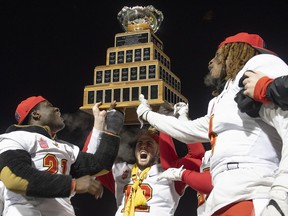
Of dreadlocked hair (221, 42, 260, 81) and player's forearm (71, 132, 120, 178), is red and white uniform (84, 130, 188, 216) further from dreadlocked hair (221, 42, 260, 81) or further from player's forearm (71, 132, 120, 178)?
dreadlocked hair (221, 42, 260, 81)

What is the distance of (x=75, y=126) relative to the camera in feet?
13.0

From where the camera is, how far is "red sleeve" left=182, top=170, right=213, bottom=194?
75.9 inches

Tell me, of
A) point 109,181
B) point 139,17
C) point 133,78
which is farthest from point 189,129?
point 139,17

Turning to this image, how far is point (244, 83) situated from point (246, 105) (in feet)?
0.20

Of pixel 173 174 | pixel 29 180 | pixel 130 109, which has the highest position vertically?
pixel 130 109

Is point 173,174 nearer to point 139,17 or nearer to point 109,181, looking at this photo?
point 109,181

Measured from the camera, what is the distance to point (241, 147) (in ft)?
3.61

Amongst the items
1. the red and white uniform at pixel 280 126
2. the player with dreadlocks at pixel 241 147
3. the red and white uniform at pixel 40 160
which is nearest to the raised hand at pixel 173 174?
the red and white uniform at pixel 40 160

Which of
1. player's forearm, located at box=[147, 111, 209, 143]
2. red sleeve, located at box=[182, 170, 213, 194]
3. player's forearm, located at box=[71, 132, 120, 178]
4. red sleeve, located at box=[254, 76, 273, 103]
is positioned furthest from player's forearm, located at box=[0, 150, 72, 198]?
red sleeve, located at box=[254, 76, 273, 103]

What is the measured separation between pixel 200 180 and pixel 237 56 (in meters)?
0.87

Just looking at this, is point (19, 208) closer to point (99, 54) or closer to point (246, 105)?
point (246, 105)

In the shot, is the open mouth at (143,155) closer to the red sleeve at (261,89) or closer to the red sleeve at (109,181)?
the red sleeve at (109,181)

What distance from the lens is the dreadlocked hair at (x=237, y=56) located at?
49.5 inches

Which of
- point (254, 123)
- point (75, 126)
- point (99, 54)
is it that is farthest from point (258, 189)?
point (99, 54)
